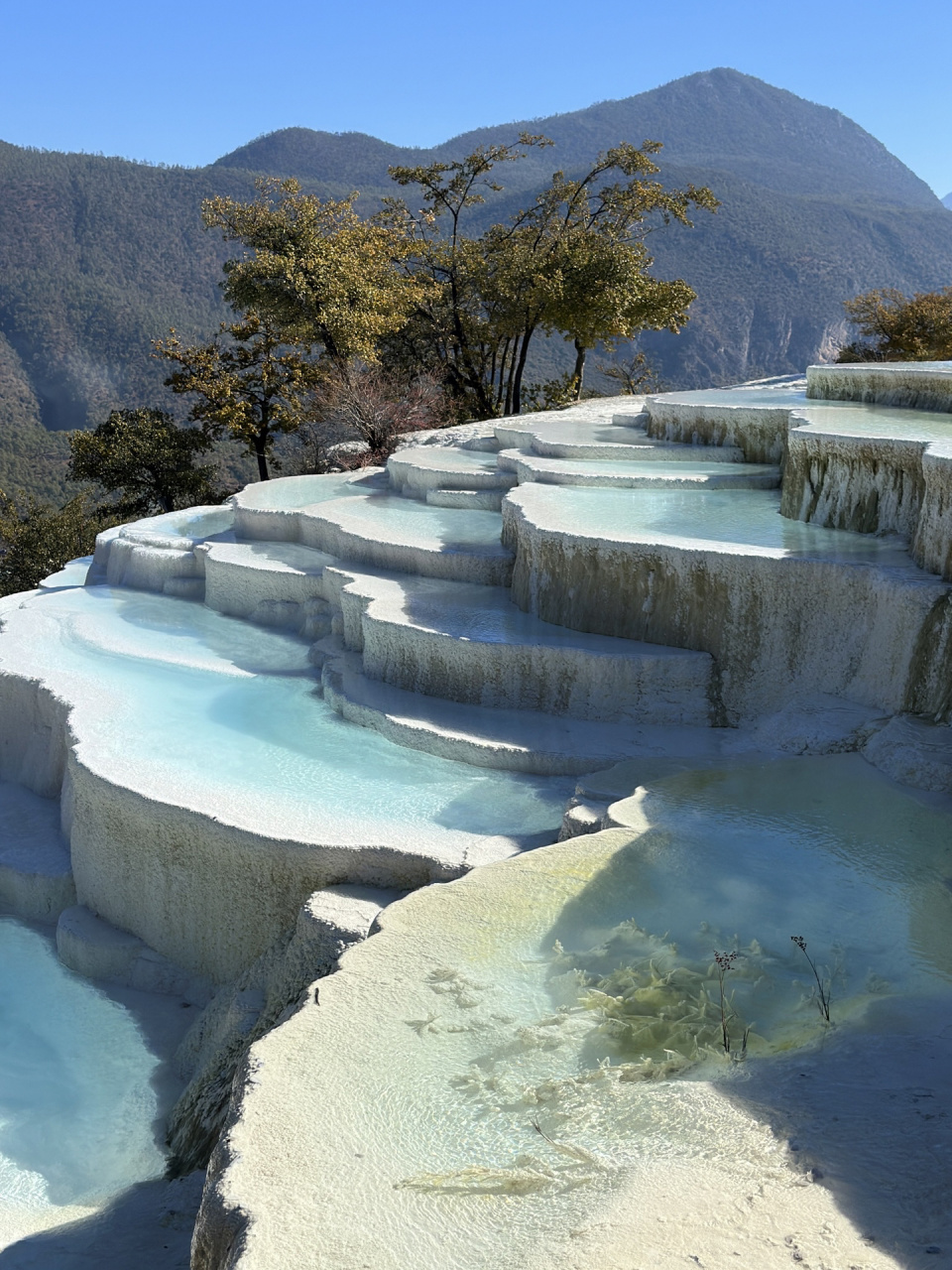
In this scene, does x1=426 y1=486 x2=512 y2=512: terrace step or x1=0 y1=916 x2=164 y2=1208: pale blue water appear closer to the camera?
x1=0 y1=916 x2=164 y2=1208: pale blue water

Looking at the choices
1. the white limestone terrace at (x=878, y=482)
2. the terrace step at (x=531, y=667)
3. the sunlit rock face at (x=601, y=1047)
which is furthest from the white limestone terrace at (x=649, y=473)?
the sunlit rock face at (x=601, y=1047)

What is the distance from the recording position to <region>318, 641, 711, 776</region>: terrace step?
573cm

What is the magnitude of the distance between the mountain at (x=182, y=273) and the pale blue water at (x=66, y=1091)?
3814 cm

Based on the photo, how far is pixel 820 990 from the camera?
351cm

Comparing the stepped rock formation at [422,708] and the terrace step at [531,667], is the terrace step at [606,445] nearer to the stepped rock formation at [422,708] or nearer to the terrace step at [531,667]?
the stepped rock formation at [422,708]

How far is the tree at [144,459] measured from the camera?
16.9m

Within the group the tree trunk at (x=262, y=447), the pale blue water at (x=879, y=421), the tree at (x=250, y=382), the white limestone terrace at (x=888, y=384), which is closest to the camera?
the pale blue water at (x=879, y=421)

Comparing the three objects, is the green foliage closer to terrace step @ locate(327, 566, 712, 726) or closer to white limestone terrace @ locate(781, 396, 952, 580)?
terrace step @ locate(327, 566, 712, 726)

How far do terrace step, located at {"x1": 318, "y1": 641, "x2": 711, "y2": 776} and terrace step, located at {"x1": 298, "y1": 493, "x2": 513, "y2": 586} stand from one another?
138 cm

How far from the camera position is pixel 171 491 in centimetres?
1748

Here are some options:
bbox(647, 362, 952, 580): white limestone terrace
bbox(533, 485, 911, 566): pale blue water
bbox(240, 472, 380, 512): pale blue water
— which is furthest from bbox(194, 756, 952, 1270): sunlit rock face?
bbox(240, 472, 380, 512): pale blue water

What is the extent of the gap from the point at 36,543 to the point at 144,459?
407 cm

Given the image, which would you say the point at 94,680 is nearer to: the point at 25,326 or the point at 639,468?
the point at 639,468

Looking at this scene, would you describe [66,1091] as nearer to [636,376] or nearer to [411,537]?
[411,537]
